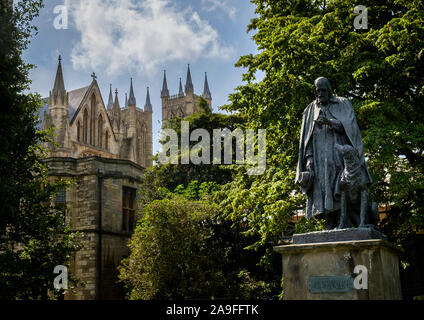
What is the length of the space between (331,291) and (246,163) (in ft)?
34.9

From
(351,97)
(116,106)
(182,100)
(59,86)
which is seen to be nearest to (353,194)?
(351,97)

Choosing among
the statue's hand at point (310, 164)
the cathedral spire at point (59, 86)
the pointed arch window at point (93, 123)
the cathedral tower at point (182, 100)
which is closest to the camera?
the statue's hand at point (310, 164)

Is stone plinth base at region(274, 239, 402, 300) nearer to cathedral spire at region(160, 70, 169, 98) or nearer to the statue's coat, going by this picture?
the statue's coat

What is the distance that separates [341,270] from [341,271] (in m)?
0.01

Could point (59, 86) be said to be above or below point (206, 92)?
below

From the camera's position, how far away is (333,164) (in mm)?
6809

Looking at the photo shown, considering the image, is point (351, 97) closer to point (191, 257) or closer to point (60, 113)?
point (191, 257)

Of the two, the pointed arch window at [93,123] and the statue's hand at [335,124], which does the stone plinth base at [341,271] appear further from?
the pointed arch window at [93,123]

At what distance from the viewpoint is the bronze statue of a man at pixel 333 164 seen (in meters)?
6.56

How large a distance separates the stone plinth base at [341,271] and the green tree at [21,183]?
895cm

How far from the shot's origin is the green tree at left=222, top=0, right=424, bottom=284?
41.8ft

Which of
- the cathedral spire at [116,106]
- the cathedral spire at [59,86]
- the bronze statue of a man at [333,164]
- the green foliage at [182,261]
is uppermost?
the cathedral spire at [116,106]

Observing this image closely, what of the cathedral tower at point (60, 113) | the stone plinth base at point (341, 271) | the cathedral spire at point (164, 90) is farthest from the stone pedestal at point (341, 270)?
the cathedral spire at point (164, 90)
